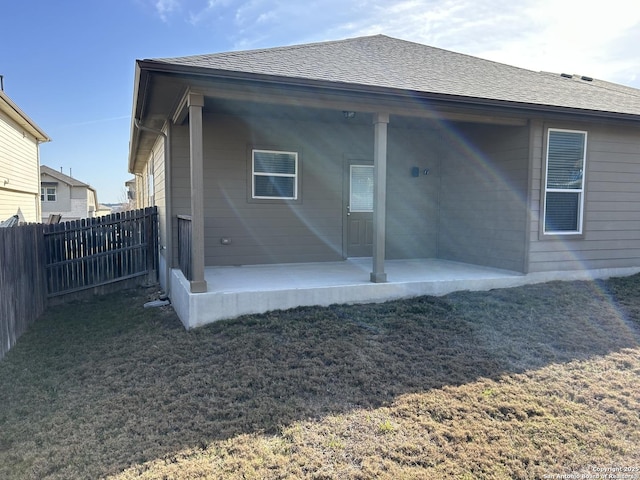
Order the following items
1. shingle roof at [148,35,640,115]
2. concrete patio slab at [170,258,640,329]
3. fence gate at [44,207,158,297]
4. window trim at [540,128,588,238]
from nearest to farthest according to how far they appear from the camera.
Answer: concrete patio slab at [170,258,640,329]
shingle roof at [148,35,640,115]
window trim at [540,128,588,238]
fence gate at [44,207,158,297]

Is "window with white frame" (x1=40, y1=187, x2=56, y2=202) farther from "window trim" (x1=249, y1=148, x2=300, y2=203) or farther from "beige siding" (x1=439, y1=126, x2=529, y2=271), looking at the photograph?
"beige siding" (x1=439, y1=126, x2=529, y2=271)

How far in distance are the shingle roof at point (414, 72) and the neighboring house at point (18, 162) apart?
341 inches

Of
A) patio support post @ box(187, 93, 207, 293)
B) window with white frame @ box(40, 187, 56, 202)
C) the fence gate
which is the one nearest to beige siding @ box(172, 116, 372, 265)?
the fence gate

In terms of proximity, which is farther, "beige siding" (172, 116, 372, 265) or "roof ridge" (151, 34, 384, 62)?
"beige siding" (172, 116, 372, 265)

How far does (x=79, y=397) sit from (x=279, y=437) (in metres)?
1.83

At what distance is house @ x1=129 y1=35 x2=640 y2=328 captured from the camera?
5.09m

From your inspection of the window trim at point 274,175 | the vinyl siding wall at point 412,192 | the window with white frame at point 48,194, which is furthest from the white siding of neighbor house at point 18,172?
the window with white frame at point 48,194

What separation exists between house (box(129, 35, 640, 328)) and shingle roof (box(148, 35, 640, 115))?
0.05 metres

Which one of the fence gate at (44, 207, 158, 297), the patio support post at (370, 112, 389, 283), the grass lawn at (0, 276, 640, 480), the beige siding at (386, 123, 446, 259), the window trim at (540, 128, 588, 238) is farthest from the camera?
the beige siding at (386, 123, 446, 259)

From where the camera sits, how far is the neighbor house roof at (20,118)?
428 inches

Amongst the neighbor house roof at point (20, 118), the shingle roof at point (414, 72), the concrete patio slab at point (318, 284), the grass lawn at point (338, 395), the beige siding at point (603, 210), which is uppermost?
the neighbor house roof at point (20, 118)

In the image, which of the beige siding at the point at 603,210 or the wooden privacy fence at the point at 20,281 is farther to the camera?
the beige siding at the point at 603,210

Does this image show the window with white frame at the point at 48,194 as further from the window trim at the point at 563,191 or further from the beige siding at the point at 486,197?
the window trim at the point at 563,191

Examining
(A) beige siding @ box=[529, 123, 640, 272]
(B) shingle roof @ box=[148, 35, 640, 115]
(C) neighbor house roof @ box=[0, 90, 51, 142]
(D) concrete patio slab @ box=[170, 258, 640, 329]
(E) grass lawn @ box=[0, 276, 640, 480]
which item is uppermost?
(C) neighbor house roof @ box=[0, 90, 51, 142]
